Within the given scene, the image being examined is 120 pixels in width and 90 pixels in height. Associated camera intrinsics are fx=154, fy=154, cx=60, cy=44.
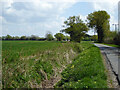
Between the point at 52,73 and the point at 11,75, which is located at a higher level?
the point at 11,75

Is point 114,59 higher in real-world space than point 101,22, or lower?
lower

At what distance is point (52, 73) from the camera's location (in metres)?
8.03

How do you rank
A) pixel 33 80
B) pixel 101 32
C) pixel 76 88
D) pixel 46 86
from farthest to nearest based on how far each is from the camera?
pixel 101 32, pixel 46 86, pixel 33 80, pixel 76 88

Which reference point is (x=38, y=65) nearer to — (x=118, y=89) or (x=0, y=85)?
(x=0, y=85)

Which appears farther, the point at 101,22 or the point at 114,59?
the point at 101,22

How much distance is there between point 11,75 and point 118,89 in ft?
13.2

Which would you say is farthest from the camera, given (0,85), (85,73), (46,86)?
(85,73)

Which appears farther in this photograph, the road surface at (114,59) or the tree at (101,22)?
the tree at (101,22)

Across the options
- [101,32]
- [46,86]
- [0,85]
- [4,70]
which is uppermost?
[101,32]

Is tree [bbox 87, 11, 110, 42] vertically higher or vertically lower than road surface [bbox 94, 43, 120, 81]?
higher

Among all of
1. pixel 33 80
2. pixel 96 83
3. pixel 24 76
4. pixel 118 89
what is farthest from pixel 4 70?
pixel 118 89

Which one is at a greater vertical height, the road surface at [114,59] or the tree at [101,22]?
the tree at [101,22]

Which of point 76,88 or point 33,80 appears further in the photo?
point 33,80

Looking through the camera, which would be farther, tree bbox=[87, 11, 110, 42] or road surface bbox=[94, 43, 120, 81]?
tree bbox=[87, 11, 110, 42]
